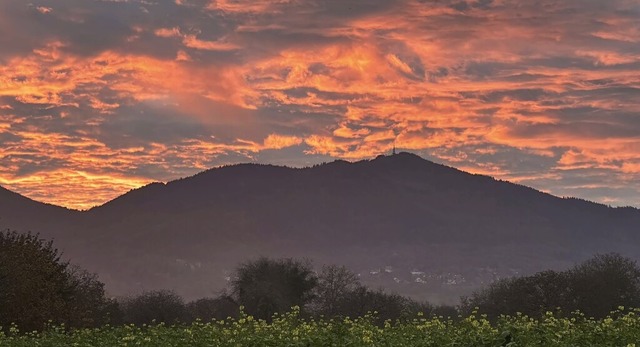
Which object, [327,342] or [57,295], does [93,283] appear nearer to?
[57,295]

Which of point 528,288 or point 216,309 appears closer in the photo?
point 528,288

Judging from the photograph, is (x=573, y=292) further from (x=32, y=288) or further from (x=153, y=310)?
(x=32, y=288)

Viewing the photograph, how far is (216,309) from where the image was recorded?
113 m

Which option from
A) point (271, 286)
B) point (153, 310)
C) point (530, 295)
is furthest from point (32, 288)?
point (530, 295)

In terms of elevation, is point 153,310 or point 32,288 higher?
point 32,288

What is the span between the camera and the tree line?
146ft

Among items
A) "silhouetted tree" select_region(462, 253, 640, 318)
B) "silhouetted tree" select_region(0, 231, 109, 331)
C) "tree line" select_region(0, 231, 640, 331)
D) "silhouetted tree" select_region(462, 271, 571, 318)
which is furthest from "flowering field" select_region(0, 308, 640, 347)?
"silhouetted tree" select_region(462, 271, 571, 318)

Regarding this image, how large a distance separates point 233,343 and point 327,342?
9.20 feet

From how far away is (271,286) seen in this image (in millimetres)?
→ 93562

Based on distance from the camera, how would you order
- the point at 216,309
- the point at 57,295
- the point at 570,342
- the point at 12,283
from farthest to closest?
1. the point at 216,309
2. the point at 57,295
3. the point at 12,283
4. the point at 570,342

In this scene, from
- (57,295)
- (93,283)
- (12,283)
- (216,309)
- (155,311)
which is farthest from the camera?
(216,309)

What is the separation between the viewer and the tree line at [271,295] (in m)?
44.4

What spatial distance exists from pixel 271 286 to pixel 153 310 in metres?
16.1

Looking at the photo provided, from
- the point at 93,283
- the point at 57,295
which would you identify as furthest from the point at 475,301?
the point at 57,295
